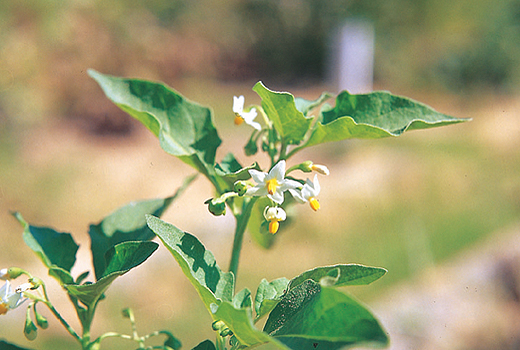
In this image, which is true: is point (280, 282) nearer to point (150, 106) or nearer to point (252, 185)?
point (252, 185)

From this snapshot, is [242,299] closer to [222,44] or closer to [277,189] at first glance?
[277,189]

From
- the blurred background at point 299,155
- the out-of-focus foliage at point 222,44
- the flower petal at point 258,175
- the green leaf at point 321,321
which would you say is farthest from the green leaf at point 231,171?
the out-of-focus foliage at point 222,44

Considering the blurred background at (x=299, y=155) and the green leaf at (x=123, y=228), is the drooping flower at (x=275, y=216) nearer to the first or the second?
the green leaf at (x=123, y=228)

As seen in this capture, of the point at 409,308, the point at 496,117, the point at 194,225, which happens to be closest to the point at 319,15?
the point at 496,117

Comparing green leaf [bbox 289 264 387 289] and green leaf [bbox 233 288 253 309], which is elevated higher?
green leaf [bbox 289 264 387 289]

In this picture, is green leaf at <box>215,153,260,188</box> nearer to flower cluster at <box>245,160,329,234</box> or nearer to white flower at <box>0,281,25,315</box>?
flower cluster at <box>245,160,329,234</box>

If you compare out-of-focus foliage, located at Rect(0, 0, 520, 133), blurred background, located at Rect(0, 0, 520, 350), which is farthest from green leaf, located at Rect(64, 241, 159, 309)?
out-of-focus foliage, located at Rect(0, 0, 520, 133)
